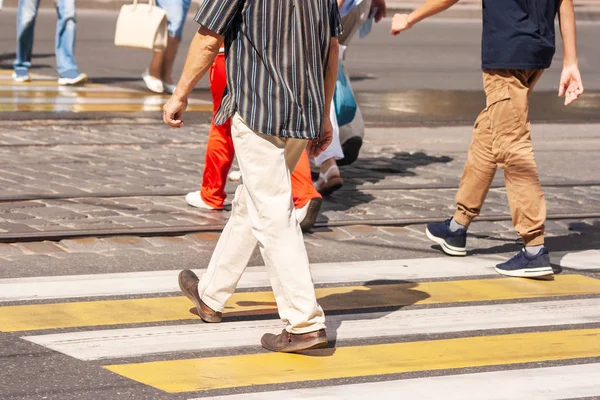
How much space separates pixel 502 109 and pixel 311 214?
1.39 metres

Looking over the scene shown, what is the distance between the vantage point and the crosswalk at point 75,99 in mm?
12953

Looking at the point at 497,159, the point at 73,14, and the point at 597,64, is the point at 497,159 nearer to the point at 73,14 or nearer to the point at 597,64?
the point at 73,14

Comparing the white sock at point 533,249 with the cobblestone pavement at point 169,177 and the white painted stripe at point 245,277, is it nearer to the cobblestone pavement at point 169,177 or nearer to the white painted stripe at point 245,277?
the white painted stripe at point 245,277

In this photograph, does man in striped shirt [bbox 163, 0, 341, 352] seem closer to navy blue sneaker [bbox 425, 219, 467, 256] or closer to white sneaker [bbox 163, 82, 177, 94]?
navy blue sneaker [bbox 425, 219, 467, 256]

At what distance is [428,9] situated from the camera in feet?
22.7

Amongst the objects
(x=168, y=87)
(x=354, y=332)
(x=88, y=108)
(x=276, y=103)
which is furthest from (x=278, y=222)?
(x=168, y=87)

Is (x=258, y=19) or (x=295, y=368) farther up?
(x=258, y=19)

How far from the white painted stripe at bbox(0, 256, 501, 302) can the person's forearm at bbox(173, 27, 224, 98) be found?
1.35 metres

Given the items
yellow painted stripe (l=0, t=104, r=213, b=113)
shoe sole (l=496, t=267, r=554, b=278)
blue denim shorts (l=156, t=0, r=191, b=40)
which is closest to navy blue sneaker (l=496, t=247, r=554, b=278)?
shoe sole (l=496, t=267, r=554, b=278)

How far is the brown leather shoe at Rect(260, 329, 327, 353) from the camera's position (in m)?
5.38

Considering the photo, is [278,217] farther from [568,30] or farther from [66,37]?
[66,37]

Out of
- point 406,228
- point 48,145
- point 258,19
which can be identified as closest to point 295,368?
point 258,19

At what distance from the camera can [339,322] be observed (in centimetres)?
594

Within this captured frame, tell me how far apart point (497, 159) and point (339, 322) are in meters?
1.62
